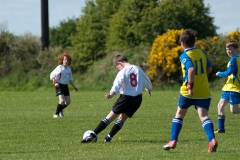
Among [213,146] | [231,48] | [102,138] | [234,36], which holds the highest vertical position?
[234,36]

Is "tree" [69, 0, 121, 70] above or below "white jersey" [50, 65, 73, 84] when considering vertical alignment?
above

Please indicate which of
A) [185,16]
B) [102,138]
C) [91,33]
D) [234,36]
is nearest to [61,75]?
[102,138]

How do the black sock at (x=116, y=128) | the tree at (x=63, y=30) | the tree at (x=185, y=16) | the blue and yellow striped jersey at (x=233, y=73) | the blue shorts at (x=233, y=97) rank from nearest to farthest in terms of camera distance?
the black sock at (x=116, y=128)
the blue and yellow striped jersey at (x=233, y=73)
the blue shorts at (x=233, y=97)
the tree at (x=185, y=16)
the tree at (x=63, y=30)

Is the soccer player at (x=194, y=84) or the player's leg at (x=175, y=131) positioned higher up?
the soccer player at (x=194, y=84)

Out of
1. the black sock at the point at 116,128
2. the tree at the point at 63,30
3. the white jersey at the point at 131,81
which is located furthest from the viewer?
the tree at the point at 63,30

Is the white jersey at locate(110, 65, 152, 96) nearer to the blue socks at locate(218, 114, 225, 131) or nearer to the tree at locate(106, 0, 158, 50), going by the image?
the blue socks at locate(218, 114, 225, 131)

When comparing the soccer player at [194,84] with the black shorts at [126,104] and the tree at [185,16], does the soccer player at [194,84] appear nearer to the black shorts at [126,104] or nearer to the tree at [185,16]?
the black shorts at [126,104]

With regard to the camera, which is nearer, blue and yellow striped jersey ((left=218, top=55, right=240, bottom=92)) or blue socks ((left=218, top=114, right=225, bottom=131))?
blue and yellow striped jersey ((left=218, top=55, right=240, bottom=92))

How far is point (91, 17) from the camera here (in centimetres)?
4425

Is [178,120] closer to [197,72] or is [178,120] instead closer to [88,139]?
[197,72]

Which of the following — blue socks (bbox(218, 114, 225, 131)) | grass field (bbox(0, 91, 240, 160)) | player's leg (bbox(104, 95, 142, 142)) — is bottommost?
grass field (bbox(0, 91, 240, 160))

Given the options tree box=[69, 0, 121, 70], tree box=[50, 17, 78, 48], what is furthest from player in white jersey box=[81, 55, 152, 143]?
tree box=[50, 17, 78, 48]

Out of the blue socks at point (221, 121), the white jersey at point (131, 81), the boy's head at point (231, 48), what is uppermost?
the boy's head at point (231, 48)

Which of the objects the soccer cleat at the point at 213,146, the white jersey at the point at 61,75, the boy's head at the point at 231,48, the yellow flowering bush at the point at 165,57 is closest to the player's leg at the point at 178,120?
the soccer cleat at the point at 213,146
